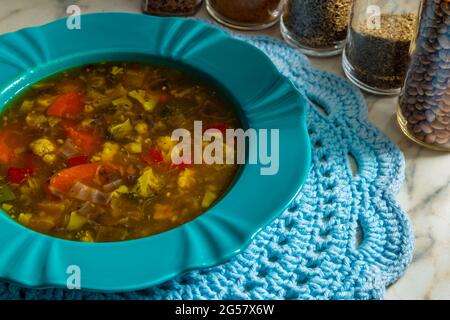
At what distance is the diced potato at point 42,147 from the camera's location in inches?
57.5

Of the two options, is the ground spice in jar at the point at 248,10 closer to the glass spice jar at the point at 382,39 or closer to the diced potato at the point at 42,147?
the glass spice jar at the point at 382,39

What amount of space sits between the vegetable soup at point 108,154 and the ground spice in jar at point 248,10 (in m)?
0.27

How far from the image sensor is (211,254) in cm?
125

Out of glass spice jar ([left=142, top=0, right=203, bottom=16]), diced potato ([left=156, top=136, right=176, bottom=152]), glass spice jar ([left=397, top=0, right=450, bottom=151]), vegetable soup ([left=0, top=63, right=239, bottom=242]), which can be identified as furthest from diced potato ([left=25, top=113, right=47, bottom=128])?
glass spice jar ([left=397, top=0, right=450, bottom=151])

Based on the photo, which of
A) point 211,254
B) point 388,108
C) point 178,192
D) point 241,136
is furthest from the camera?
point 388,108

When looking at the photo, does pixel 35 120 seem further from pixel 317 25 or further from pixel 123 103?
pixel 317 25

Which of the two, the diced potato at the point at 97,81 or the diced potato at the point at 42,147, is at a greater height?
the diced potato at the point at 42,147

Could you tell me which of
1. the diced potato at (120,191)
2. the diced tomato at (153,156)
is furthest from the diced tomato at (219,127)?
the diced potato at (120,191)

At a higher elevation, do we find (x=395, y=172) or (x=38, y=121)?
(x=38, y=121)

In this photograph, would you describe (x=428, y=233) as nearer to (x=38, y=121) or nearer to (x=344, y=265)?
(x=344, y=265)

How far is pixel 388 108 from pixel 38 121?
0.71 m

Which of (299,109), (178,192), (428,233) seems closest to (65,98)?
(178,192)

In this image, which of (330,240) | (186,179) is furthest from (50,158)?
(330,240)

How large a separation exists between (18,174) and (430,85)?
77 cm
